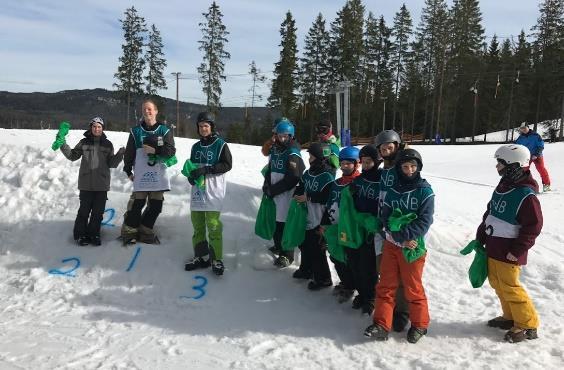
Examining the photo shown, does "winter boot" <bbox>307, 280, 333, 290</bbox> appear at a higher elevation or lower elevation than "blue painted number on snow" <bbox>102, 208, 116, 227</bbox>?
lower

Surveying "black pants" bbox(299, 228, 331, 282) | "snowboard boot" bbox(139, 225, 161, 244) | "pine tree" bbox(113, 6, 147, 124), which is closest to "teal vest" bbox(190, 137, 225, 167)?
"snowboard boot" bbox(139, 225, 161, 244)

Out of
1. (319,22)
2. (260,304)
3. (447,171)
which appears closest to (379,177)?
(260,304)

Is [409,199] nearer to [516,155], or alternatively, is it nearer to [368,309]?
[516,155]

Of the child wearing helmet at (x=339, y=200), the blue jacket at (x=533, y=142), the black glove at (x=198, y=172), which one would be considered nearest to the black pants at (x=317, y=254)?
the child wearing helmet at (x=339, y=200)

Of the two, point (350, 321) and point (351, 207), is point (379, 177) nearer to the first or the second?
point (351, 207)

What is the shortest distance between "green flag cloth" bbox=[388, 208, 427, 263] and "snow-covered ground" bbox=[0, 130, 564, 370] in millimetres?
795

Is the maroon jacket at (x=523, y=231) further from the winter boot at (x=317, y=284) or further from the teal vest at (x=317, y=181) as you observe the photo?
the winter boot at (x=317, y=284)

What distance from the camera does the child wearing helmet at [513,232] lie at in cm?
397

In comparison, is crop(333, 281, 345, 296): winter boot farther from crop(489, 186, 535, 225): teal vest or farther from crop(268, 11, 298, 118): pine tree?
crop(268, 11, 298, 118): pine tree

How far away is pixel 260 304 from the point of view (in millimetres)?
5098

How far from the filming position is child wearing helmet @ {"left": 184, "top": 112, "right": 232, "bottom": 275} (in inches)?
219

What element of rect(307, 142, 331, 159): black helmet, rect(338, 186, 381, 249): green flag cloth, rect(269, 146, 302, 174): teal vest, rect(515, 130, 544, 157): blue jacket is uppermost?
rect(515, 130, 544, 157): blue jacket

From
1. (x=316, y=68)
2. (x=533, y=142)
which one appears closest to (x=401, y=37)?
(x=316, y=68)

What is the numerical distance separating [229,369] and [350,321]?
1.44m
